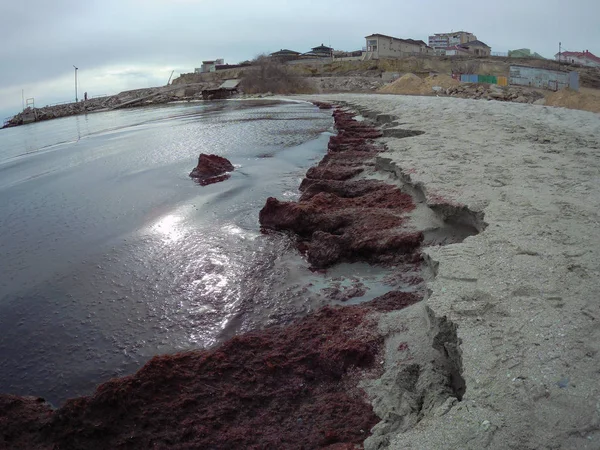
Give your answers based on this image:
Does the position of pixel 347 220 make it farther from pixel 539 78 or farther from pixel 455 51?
pixel 455 51

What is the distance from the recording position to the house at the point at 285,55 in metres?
68.7

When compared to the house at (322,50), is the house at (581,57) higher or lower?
lower

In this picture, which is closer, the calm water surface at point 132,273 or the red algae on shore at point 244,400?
the red algae on shore at point 244,400

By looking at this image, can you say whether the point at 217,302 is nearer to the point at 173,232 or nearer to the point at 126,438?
the point at 126,438

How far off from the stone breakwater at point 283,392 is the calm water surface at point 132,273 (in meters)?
0.50

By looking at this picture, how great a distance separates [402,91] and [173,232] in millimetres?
27955


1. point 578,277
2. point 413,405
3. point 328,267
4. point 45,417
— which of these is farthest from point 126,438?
point 578,277

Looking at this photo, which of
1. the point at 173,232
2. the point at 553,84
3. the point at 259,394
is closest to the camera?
the point at 259,394

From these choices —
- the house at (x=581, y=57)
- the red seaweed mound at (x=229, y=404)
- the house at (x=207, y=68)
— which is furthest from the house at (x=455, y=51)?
the red seaweed mound at (x=229, y=404)

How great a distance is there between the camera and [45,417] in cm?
255

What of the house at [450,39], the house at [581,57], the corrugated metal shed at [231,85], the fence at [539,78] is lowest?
the fence at [539,78]

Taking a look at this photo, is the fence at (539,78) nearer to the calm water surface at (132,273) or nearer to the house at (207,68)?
the calm water surface at (132,273)

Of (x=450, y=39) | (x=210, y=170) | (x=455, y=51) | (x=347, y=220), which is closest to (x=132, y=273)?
(x=347, y=220)

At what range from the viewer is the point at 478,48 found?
75188mm
